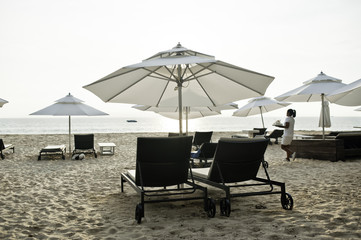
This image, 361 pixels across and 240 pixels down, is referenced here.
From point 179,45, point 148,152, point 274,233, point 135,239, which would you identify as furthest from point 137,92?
point 274,233

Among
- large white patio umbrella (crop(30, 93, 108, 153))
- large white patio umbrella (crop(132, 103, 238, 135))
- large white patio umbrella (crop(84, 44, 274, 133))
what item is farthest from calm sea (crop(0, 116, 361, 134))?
large white patio umbrella (crop(84, 44, 274, 133))

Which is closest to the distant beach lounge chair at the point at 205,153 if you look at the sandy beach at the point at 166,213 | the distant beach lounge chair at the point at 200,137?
the sandy beach at the point at 166,213

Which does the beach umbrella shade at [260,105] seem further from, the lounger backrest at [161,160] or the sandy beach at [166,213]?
the lounger backrest at [161,160]

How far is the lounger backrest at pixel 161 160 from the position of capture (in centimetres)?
372

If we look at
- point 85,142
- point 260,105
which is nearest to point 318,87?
point 260,105

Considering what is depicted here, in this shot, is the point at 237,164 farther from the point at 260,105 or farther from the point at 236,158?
the point at 260,105

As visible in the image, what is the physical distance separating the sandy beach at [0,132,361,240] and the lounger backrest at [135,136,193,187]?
45 cm

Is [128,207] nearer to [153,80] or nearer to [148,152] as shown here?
[148,152]

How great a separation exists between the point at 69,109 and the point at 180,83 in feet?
21.0

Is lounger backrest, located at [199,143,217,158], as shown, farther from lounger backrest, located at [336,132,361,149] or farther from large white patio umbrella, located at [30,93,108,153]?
large white patio umbrella, located at [30,93,108,153]

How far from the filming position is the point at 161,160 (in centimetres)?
379

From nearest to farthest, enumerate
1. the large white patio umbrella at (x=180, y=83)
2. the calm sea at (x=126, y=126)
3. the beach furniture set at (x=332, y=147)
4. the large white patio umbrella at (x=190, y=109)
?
the large white patio umbrella at (x=180, y=83) < the beach furniture set at (x=332, y=147) < the large white patio umbrella at (x=190, y=109) < the calm sea at (x=126, y=126)

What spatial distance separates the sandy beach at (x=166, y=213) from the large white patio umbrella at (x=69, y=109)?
12.3 ft

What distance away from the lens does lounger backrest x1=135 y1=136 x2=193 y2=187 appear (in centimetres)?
372
